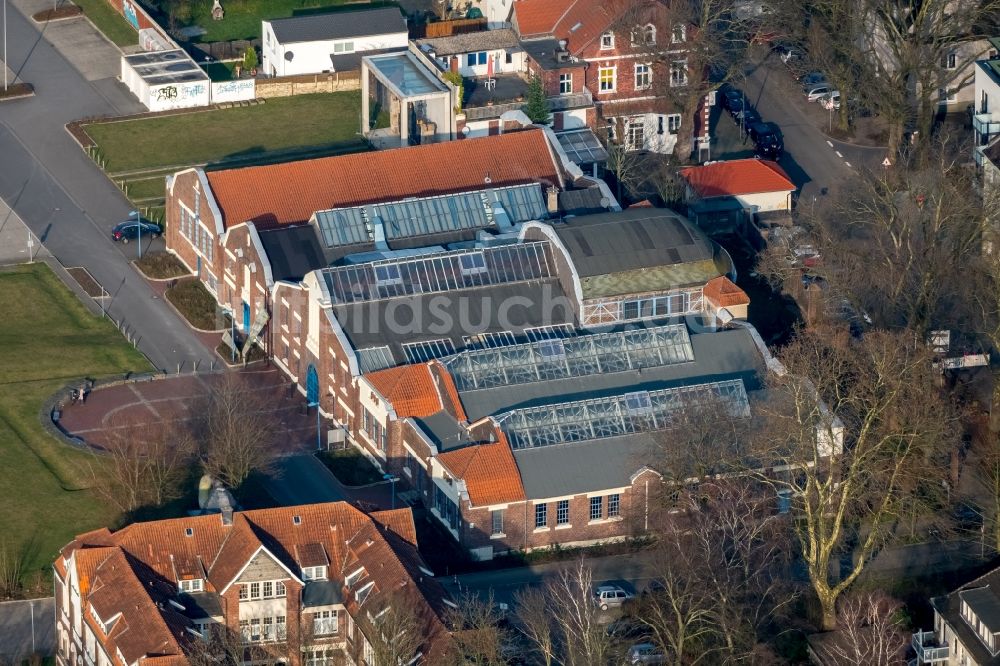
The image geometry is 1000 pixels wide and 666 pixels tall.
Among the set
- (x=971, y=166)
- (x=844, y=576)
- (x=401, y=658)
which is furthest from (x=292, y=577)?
(x=971, y=166)

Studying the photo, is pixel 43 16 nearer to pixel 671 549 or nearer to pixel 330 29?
pixel 330 29

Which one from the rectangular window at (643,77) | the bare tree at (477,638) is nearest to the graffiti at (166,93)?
the rectangular window at (643,77)

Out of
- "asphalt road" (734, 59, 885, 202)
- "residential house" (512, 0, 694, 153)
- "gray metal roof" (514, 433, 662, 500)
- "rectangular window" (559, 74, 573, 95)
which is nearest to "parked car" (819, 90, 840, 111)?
"asphalt road" (734, 59, 885, 202)

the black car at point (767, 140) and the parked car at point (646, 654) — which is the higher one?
the black car at point (767, 140)

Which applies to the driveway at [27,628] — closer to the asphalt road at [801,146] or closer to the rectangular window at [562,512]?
the rectangular window at [562,512]

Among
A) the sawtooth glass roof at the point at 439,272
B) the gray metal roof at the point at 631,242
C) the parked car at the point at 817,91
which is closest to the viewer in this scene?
the sawtooth glass roof at the point at 439,272

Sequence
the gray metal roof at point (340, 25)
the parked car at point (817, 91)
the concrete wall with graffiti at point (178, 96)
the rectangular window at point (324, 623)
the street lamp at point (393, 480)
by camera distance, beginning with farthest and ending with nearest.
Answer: the gray metal roof at point (340, 25)
the concrete wall with graffiti at point (178, 96)
the parked car at point (817, 91)
the street lamp at point (393, 480)
the rectangular window at point (324, 623)

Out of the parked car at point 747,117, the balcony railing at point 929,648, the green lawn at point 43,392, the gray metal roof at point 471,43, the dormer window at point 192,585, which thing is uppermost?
the gray metal roof at point 471,43
